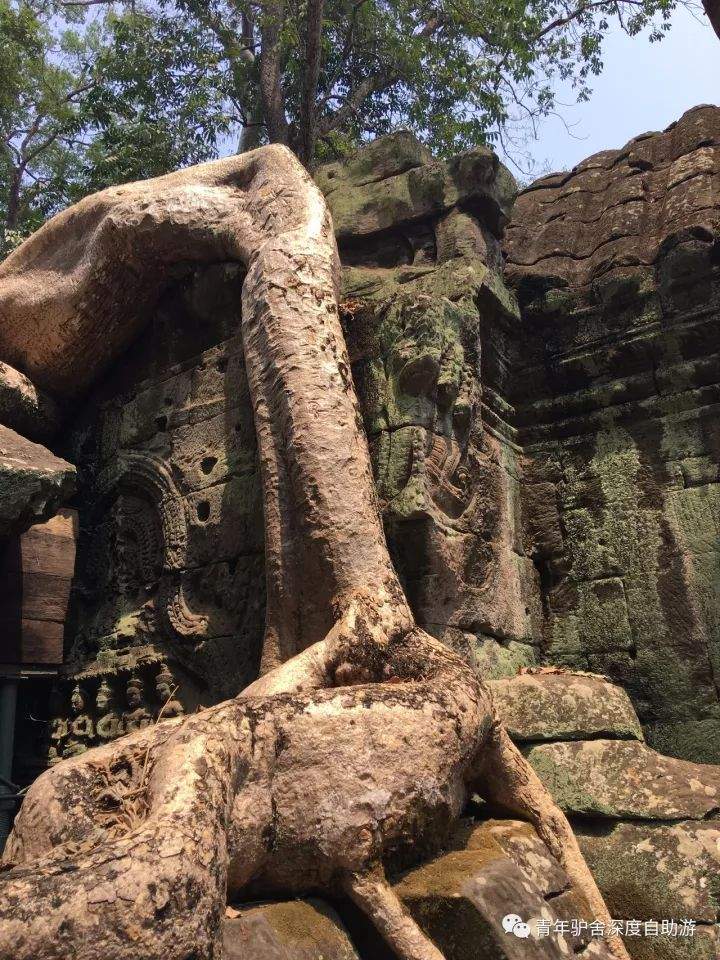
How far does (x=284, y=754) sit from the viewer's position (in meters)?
2.15

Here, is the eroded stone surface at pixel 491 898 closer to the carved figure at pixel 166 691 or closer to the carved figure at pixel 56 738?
the carved figure at pixel 166 691

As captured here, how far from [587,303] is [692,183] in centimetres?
89

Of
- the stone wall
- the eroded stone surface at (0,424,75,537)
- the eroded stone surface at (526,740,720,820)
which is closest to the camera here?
the eroded stone surface at (526,740,720,820)

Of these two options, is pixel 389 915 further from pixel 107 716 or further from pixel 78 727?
pixel 78 727

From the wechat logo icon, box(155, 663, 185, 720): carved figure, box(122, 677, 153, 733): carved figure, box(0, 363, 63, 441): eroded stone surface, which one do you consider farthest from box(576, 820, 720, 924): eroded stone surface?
box(0, 363, 63, 441): eroded stone surface

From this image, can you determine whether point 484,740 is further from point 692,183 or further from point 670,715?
point 692,183

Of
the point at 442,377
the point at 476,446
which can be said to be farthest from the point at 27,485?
the point at 476,446

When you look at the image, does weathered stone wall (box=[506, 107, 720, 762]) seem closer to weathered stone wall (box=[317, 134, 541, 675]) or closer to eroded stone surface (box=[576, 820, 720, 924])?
weathered stone wall (box=[317, 134, 541, 675])

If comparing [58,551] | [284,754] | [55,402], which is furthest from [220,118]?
[284,754]

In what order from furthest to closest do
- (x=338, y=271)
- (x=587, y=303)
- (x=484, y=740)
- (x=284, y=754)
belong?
(x=587, y=303), (x=338, y=271), (x=484, y=740), (x=284, y=754)

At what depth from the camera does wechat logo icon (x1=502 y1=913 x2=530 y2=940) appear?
2.02m

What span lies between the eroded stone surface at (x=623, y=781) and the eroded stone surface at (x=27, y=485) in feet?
6.44

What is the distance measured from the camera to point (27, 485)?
329 cm

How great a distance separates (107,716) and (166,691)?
1.08 ft
